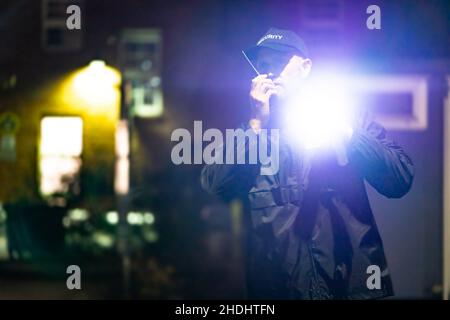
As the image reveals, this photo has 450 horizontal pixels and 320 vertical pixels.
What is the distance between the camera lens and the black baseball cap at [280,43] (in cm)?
454

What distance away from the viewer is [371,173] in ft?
14.2

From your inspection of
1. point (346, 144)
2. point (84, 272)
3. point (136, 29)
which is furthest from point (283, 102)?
point (84, 272)

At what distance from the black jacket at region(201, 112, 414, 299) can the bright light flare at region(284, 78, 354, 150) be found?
0.09m

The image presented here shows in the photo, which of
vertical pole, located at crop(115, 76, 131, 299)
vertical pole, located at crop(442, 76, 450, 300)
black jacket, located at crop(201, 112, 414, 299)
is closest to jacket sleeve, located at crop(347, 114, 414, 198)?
black jacket, located at crop(201, 112, 414, 299)

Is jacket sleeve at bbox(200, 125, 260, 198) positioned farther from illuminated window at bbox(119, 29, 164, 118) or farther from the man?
illuminated window at bbox(119, 29, 164, 118)

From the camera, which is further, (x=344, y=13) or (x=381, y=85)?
(x=381, y=85)

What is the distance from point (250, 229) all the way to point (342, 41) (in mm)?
1279

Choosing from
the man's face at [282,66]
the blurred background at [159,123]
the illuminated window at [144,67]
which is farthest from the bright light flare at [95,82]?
the man's face at [282,66]

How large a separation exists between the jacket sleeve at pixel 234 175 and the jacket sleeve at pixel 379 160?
54cm

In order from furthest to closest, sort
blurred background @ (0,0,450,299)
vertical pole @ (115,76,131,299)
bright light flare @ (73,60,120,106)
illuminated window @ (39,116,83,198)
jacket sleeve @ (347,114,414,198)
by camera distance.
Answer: vertical pole @ (115,76,131,299), bright light flare @ (73,60,120,106), illuminated window @ (39,116,83,198), blurred background @ (0,0,450,299), jacket sleeve @ (347,114,414,198)

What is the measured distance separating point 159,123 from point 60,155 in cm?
64

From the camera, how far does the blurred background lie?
4832mm

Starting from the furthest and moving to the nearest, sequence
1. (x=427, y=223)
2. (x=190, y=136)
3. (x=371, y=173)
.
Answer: (x=427, y=223) → (x=190, y=136) → (x=371, y=173)
